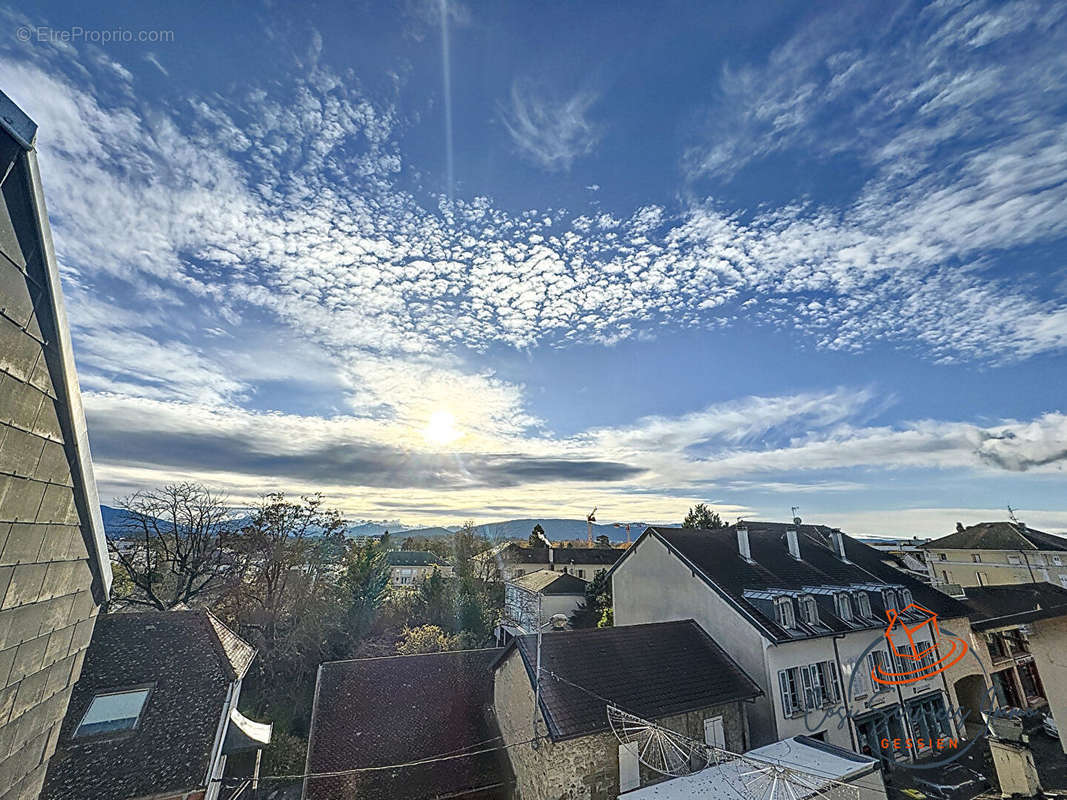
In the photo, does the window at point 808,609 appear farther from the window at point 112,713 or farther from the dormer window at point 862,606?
the window at point 112,713

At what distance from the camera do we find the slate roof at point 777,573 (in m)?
16.0

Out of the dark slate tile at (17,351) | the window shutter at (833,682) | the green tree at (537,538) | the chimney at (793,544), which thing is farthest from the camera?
the green tree at (537,538)

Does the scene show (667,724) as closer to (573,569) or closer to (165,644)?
(165,644)

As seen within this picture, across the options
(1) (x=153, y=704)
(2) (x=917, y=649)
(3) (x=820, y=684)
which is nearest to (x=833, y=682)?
(3) (x=820, y=684)

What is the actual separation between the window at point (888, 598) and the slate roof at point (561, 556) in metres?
33.6

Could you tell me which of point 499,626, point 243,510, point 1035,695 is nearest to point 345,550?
point 243,510

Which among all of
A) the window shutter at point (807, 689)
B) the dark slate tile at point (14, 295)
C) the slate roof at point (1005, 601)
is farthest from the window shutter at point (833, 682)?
the dark slate tile at point (14, 295)

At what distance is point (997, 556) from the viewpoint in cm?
3891

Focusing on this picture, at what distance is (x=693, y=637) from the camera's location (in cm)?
1611

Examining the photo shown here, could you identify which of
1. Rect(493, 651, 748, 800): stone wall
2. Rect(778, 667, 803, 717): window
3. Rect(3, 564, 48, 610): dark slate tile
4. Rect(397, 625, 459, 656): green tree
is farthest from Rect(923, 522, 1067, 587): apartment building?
Rect(3, 564, 48, 610): dark slate tile

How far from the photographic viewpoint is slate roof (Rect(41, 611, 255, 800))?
9805mm

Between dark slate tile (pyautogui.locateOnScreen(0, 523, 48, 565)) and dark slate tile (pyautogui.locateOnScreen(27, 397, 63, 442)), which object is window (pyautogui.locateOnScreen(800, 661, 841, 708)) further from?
dark slate tile (pyautogui.locateOnScreen(27, 397, 63, 442))

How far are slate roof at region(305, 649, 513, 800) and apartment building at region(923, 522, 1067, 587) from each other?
123 ft

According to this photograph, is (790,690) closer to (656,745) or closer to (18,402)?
(656,745)
